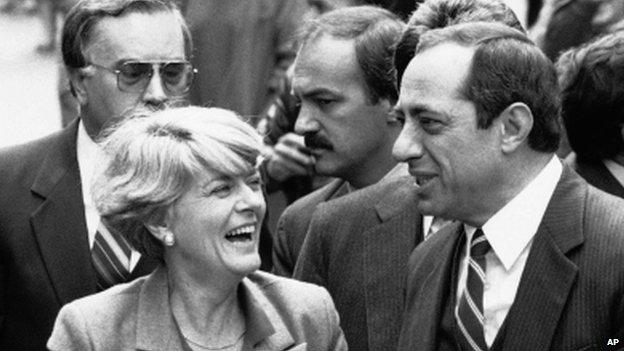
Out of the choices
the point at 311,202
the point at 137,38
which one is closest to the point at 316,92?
the point at 311,202

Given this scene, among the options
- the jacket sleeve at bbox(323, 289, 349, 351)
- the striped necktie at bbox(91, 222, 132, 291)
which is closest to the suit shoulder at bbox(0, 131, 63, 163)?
the striped necktie at bbox(91, 222, 132, 291)

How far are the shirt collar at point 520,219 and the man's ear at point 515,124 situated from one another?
0.12 m

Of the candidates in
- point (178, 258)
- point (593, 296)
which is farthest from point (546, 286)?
point (178, 258)

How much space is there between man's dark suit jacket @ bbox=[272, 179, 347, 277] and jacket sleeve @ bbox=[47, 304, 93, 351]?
1.46 metres

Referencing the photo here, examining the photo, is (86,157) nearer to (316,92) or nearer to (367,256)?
(316,92)

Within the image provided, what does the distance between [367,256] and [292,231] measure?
754 mm

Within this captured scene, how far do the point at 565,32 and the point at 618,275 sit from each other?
11.1 feet

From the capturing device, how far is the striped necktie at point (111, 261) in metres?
6.37

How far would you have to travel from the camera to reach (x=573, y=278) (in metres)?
5.10

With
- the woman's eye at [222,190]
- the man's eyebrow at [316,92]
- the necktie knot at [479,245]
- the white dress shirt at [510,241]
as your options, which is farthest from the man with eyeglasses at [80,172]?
the white dress shirt at [510,241]

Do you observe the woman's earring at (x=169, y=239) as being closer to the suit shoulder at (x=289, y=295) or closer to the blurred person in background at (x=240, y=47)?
the suit shoulder at (x=289, y=295)

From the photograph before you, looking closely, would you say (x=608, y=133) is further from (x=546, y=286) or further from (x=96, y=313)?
(x=96, y=313)

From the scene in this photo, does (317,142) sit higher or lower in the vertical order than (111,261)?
higher

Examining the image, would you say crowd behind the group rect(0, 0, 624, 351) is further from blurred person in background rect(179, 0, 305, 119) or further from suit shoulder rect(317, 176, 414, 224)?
blurred person in background rect(179, 0, 305, 119)
